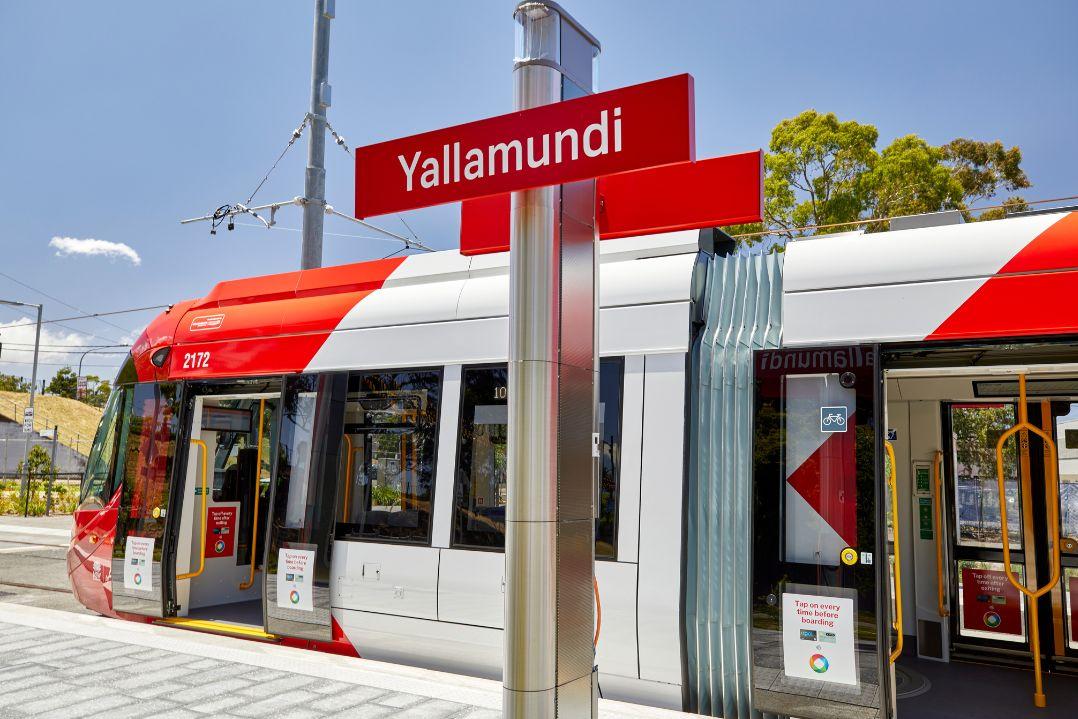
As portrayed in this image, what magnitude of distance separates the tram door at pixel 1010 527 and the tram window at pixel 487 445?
11.7 feet

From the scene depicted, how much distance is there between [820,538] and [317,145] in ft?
33.6

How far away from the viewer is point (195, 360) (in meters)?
7.89

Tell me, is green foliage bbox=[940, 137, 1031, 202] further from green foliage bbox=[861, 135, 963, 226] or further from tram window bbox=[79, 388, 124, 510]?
tram window bbox=[79, 388, 124, 510]

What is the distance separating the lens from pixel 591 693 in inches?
125

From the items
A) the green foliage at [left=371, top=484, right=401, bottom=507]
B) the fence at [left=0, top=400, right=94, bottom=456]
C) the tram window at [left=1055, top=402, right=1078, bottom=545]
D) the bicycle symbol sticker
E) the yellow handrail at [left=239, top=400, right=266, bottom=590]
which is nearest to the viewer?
the bicycle symbol sticker

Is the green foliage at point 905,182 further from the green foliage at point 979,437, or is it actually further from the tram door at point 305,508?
the tram door at point 305,508

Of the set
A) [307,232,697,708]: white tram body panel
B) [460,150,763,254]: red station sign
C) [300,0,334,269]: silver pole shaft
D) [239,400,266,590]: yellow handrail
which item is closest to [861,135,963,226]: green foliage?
[300,0,334,269]: silver pole shaft

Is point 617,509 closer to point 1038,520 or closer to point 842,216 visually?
point 1038,520

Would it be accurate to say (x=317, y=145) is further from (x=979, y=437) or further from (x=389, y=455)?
(x=979, y=437)

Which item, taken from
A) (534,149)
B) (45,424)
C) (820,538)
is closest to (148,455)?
(820,538)

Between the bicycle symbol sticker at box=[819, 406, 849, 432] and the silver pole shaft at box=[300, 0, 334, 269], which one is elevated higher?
the silver pole shaft at box=[300, 0, 334, 269]

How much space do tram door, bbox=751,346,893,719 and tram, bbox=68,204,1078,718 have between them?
1 cm

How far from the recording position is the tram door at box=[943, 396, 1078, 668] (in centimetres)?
684

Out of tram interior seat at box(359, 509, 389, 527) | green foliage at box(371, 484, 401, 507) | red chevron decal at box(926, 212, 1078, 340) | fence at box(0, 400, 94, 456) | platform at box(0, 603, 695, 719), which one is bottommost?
platform at box(0, 603, 695, 719)
